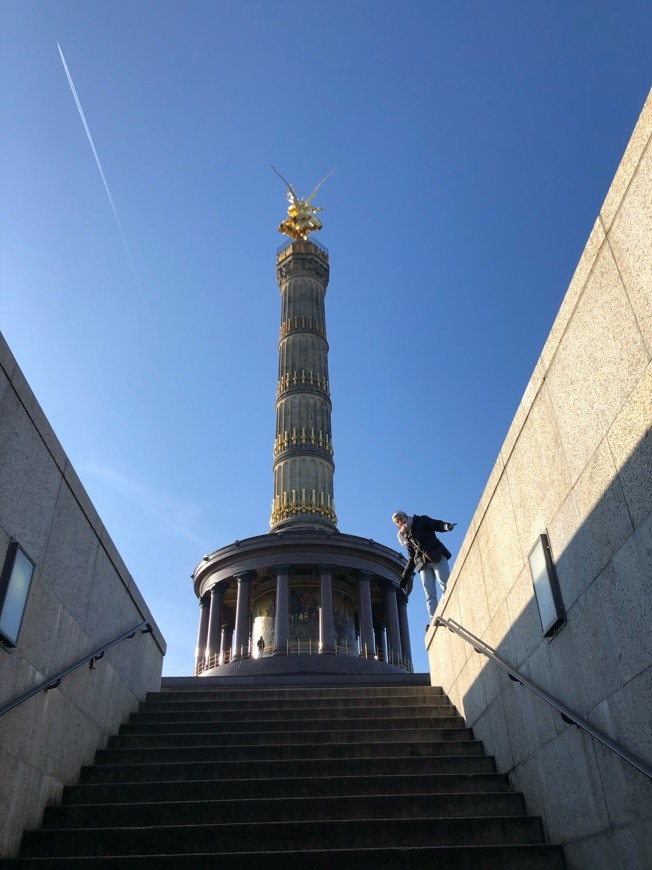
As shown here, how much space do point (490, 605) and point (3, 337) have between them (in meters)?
4.93

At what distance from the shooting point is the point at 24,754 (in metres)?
5.45

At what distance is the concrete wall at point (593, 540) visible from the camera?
13.6 feet

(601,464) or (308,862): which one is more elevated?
(601,464)

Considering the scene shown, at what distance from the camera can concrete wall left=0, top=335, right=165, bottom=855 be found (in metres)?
5.28

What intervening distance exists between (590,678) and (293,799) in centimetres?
255

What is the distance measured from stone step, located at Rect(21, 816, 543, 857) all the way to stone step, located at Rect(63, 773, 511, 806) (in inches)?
28.5

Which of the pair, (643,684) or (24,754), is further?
(24,754)

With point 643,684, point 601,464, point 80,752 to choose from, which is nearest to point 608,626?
point 643,684

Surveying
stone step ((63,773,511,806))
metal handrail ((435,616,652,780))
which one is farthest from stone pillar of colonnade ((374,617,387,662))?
stone step ((63,773,511,806))

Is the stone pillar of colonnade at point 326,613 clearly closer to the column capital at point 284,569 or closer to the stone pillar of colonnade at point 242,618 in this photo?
the column capital at point 284,569

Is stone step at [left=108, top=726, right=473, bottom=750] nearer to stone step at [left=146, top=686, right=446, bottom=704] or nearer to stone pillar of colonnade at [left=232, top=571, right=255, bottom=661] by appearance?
stone step at [left=146, top=686, right=446, bottom=704]

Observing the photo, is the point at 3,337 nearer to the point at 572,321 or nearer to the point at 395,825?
the point at 572,321


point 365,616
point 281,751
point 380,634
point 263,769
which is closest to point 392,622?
point 365,616

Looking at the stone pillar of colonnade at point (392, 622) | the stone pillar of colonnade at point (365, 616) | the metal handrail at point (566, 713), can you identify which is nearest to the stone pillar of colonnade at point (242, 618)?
the stone pillar of colonnade at point (365, 616)
